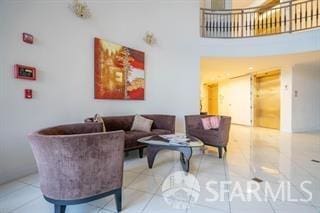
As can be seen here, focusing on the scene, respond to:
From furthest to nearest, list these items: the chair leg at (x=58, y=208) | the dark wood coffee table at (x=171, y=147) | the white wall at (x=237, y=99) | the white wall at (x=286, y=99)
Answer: the white wall at (x=237, y=99) → the white wall at (x=286, y=99) → the dark wood coffee table at (x=171, y=147) → the chair leg at (x=58, y=208)

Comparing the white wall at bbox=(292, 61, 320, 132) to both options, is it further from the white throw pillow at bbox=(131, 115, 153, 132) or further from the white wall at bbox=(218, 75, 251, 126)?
the white throw pillow at bbox=(131, 115, 153, 132)

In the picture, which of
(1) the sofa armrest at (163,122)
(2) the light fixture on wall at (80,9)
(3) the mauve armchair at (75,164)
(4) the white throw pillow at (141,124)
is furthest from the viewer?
(1) the sofa armrest at (163,122)

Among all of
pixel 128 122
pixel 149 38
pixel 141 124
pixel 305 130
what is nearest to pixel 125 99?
pixel 128 122

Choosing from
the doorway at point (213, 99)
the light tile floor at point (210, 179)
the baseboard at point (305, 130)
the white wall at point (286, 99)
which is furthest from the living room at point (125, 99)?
the doorway at point (213, 99)

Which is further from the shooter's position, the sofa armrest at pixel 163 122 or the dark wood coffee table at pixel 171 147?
the sofa armrest at pixel 163 122

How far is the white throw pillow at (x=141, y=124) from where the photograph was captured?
4.32 metres

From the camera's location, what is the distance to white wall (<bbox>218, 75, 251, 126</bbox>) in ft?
30.5

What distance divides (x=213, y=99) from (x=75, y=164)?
12890 mm

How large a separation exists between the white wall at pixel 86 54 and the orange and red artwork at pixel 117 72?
0.15 metres

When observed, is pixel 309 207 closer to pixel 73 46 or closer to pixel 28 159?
pixel 28 159

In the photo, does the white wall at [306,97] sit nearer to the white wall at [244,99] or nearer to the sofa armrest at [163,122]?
the white wall at [244,99]

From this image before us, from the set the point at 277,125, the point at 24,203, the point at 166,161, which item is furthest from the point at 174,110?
the point at 277,125

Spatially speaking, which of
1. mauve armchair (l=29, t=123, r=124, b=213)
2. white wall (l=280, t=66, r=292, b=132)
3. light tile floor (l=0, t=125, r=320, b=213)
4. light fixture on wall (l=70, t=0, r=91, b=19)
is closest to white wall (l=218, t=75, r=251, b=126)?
white wall (l=280, t=66, r=292, b=132)

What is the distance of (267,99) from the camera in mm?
8398
